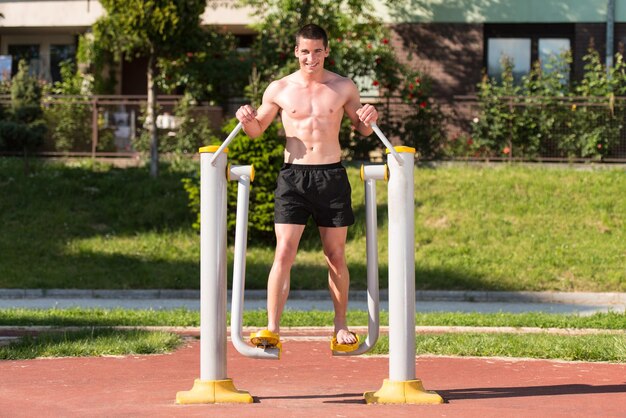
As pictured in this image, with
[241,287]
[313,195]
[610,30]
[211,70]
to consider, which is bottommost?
[241,287]

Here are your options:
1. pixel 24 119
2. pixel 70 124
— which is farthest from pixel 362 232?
pixel 24 119

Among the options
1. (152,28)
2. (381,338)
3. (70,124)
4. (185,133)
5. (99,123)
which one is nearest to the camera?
(381,338)

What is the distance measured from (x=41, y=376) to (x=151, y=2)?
16498 mm

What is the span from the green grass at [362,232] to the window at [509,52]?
6452 millimetres

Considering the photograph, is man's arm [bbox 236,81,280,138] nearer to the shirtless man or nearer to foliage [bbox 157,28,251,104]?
the shirtless man

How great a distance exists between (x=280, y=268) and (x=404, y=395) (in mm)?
1095

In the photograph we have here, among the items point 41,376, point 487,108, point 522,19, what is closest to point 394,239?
point 41,376

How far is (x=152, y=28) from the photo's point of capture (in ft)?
83.3

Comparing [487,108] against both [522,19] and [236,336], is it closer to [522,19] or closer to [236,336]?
[522,19]

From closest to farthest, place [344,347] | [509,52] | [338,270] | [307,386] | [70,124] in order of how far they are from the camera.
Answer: [344,347] → [338,270] → [307,386] → [70,124] → [509,52]

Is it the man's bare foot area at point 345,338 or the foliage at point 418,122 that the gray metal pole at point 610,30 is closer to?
the foliage at point 418,122

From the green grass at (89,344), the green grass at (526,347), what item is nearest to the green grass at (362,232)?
the green grass at (89,344)

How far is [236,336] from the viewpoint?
25.5 feet

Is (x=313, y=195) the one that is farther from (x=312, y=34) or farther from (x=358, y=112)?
(x=312, y=34)
